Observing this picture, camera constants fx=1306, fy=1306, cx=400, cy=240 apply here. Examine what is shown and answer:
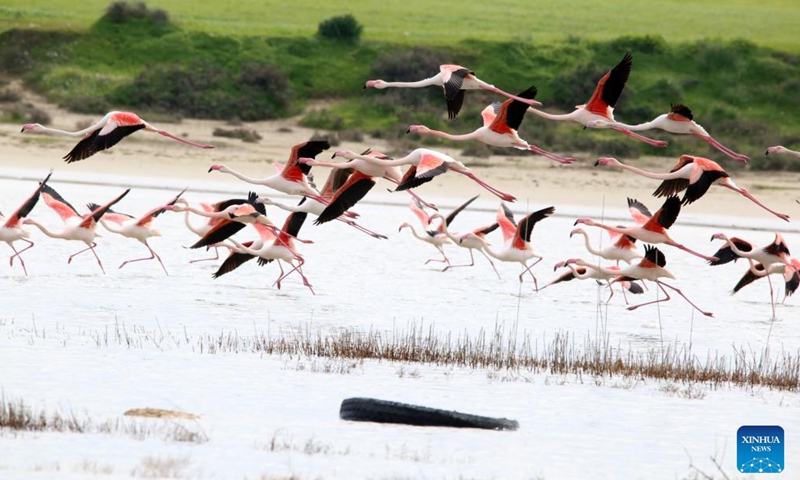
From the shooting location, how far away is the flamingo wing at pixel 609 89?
10680mm

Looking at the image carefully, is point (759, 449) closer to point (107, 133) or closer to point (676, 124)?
point (676, 124)

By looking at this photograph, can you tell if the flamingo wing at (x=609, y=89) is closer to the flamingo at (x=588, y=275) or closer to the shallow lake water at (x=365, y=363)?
the shallow lake water at (x=365, y=363)

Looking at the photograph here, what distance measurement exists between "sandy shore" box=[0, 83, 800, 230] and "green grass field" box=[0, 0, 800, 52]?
26.3ft

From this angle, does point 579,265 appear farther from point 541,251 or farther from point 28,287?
point 28,287

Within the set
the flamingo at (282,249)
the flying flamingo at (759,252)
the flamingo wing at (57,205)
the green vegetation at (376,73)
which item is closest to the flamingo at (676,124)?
the flying flamingo at (759,252)

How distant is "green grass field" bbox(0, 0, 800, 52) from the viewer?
34000 mm

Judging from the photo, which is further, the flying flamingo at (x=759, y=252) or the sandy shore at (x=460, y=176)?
the sandy shore at (x=460, y=176)

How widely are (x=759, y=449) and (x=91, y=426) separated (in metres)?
3.86

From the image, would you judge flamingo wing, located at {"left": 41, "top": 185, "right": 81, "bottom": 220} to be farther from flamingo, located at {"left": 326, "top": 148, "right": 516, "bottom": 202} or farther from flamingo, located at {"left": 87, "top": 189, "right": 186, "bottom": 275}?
flamingo, located at {"left": 326, "top": 148, "right": 516, "bottom": 202}

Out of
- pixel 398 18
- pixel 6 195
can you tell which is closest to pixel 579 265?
pixel 6 195

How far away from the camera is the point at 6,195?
19.2 metres

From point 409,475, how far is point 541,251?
35.7 ft

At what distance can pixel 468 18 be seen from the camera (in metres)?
39.4

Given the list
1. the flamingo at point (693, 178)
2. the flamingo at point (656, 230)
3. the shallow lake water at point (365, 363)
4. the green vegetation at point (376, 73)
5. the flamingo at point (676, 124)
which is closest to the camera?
the shallow lake water at point (365, 363)
